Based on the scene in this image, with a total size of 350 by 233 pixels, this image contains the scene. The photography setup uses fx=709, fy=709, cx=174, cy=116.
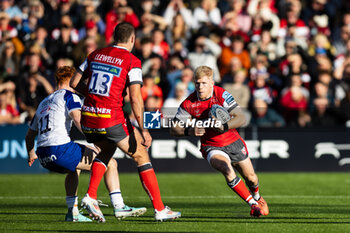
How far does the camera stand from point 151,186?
8.32 metres

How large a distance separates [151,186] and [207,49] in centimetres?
946

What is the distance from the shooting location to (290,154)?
52.1 feet

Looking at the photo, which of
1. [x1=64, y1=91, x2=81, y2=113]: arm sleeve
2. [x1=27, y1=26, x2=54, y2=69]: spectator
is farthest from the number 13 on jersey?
[x1=27, y1=26, x2=54, y2=69]: spectator

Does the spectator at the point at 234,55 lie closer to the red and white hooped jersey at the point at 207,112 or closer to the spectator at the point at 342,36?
the spectator at the point at 342,36

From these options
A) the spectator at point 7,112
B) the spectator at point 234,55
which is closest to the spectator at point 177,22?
the spectator at point 234,55

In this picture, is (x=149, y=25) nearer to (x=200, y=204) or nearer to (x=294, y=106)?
(x=294, y=106)

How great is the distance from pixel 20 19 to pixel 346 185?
32.3ft

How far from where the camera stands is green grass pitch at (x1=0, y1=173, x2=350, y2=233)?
320 inches

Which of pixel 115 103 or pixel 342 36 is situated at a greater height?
pixel 342 36

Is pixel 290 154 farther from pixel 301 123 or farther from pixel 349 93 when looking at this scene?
pixel 349 93

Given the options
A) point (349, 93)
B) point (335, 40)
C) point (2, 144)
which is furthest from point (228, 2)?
point (2, 144)

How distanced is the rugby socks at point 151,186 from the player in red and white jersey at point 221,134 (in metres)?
0.72

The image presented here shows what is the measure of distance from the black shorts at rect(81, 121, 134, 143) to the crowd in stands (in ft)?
23.1

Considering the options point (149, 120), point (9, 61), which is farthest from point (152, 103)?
point (149, 120)
